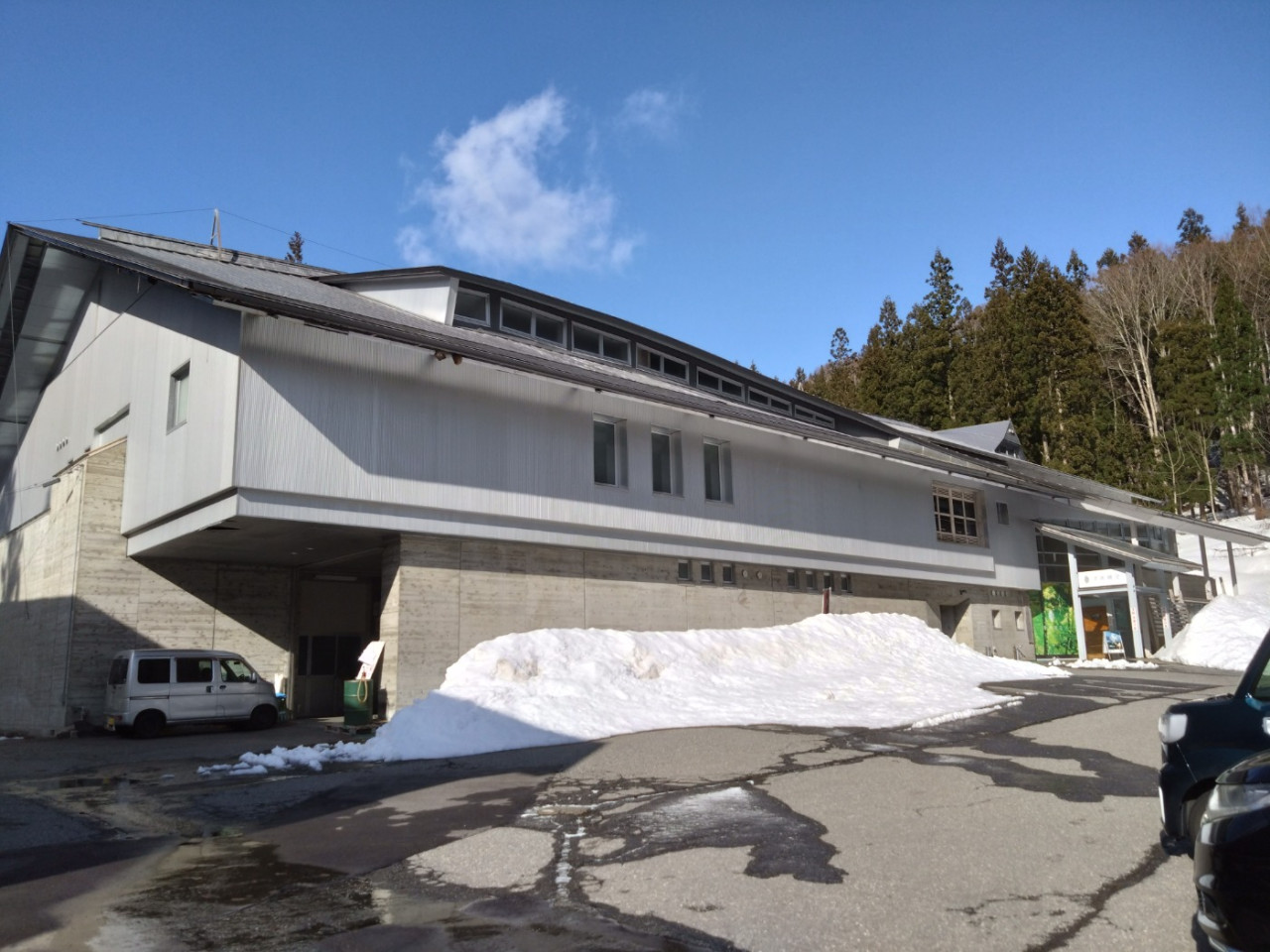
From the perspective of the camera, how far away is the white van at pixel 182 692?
17656 millimetres

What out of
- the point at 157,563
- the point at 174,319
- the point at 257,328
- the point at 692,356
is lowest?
the point at 157,563

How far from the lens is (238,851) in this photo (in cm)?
809

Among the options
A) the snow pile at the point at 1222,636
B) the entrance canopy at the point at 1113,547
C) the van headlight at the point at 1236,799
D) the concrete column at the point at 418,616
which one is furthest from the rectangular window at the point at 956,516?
the van headlight at the point at 1236,799

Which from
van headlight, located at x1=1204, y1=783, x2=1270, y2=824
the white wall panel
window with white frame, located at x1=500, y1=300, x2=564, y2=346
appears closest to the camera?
van headlight, located at x1=1204, y1=783, x2=1270, y2=824

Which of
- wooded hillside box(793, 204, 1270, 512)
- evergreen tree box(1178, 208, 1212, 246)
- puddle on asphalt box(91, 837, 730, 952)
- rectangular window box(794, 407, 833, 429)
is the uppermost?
evergreen tree box(1178, 208, 1212, 246)

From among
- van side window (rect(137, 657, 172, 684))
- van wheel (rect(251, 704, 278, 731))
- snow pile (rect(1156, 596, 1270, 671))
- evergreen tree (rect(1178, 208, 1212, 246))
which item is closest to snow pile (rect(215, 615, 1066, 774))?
van wheel (rect(251, 704, 278, 731))

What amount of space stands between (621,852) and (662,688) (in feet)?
36.2

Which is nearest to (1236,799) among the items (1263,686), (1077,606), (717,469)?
(1263,686)

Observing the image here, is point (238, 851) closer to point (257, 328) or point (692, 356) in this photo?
point (257, 328)

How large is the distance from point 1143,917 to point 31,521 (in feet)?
83.8

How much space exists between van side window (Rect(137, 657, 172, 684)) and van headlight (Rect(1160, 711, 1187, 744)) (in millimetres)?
17395

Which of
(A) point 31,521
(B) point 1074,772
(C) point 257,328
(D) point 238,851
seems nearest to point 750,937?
(D) point 238,851

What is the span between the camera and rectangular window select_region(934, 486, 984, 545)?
3212cm

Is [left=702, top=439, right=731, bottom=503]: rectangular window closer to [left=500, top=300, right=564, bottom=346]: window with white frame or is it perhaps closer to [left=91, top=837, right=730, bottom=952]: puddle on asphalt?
[left=500, top=300, right=564, bottom=346]: window with white frame
